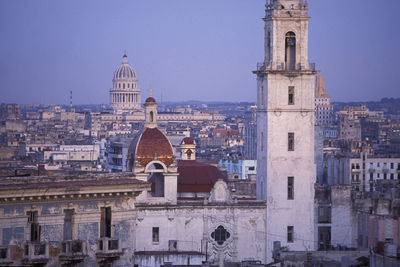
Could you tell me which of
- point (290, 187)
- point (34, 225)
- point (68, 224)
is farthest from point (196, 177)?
point (34, 225)

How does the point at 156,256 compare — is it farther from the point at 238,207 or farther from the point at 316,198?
the point at 316,198

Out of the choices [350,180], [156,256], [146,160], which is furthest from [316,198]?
[350,180]

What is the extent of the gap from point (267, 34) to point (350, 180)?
57.1m

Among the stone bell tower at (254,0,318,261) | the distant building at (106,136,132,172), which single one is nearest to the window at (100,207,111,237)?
the stone bell tower at (254,0,318,261)

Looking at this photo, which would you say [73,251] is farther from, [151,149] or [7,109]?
[7,109]

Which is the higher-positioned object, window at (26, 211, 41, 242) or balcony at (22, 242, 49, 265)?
window at (26, 211, 41, 242)

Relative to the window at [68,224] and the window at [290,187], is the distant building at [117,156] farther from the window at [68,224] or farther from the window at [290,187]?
the window at [68,224]

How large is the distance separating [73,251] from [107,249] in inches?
45.2

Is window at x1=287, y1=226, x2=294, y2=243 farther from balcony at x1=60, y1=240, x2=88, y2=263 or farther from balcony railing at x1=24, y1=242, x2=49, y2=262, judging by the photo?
balcony railing at x1=24, y1=242, x2=49, y2=262

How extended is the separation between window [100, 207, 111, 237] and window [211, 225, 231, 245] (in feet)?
76.3

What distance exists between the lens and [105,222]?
3519 centimetres

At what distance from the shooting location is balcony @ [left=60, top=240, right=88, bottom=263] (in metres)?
33.6

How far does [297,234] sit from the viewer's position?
193ft

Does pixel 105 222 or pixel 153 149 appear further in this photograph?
pixel 153 149
